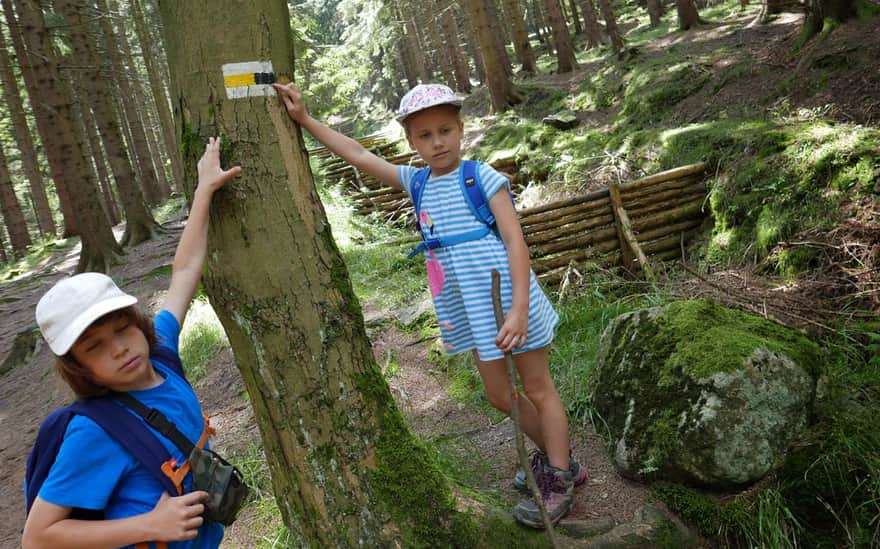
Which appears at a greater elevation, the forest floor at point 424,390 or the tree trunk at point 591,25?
the tree trunk at point 591,25

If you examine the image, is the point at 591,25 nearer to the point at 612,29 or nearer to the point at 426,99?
the point at 612,29

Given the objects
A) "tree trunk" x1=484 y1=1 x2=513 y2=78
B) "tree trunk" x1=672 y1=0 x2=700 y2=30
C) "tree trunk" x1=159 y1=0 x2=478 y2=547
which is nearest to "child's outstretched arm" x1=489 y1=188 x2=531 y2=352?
"tree trunk" x1=159 y1=0 x2=478 y2=547

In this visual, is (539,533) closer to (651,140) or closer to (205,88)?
(205,88)

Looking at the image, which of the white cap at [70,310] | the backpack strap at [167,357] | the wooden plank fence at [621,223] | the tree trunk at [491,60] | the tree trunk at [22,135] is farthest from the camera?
the tree trunk at [22,135]

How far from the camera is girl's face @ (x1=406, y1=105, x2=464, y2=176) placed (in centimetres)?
242

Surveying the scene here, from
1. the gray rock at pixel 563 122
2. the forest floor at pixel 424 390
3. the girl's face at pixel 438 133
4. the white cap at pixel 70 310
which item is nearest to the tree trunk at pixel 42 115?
the forest floor at pixel 424 390

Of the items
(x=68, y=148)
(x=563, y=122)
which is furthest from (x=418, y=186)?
(x=68, y=148)

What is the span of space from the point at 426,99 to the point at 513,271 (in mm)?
779

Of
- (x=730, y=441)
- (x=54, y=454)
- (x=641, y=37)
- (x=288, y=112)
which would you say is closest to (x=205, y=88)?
(x=288, y=112)

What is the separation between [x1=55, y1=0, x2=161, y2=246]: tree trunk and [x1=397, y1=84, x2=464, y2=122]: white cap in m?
11.6

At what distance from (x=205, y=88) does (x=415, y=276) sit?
17.7 feet

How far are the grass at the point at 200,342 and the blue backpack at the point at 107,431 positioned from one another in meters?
4.65

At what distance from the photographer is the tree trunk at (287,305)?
2008 millimetres

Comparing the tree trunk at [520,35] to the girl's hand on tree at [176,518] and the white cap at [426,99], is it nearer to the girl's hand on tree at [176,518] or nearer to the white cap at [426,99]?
the white cap at [426,99]
